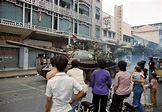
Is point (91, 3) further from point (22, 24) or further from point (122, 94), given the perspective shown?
point (122, 94)

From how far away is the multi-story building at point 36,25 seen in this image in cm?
1606

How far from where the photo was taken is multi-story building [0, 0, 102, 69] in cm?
1606

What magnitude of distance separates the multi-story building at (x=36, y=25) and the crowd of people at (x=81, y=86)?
13.3 meters

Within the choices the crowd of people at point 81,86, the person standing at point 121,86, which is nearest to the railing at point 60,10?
the crowd of people at point 81,86

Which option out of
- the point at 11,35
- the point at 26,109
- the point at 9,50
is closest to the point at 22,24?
the point at 11,35

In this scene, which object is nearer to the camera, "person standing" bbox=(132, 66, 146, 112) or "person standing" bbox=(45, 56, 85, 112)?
"person standing" bbox=(45, 56, 85, 112)

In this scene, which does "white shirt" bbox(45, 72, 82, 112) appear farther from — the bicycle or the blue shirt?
the blue shirt

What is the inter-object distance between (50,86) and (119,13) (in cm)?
3054

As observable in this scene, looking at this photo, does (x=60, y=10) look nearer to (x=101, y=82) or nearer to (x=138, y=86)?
(x=138, y=86)

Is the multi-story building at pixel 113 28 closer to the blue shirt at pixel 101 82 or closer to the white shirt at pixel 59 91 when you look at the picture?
the blue shirt at pixel 101 82

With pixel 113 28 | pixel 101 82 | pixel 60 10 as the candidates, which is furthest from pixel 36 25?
pixel 113 28

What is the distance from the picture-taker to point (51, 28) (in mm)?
20031

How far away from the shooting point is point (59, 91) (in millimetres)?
2270

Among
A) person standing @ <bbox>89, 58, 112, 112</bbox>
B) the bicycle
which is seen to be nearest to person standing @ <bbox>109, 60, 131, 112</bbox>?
person standing @ <bbox>89, 58, 112, 112</bbox>
